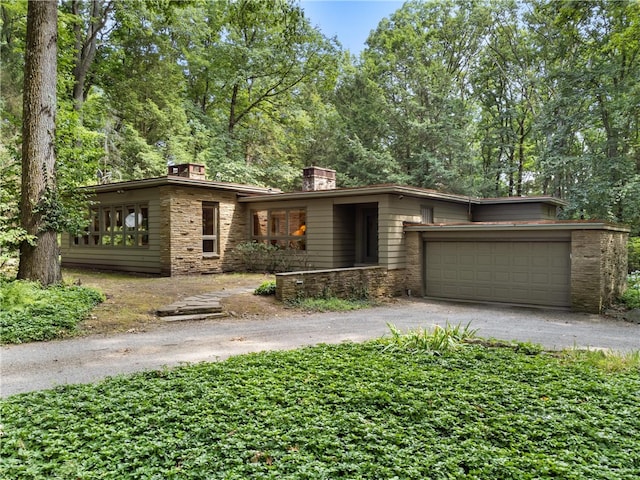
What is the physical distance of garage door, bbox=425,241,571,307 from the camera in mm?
10109

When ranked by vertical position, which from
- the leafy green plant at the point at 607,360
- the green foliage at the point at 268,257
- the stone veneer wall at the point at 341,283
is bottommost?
the leafy green plant at the point at 607,360

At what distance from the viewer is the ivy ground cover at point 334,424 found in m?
2.68

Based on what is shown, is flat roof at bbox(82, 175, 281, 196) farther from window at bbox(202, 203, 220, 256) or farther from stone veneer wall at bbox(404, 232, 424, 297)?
stone veneer wall at bbox(404, 232, 424, 297)

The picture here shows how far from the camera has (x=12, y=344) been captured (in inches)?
237

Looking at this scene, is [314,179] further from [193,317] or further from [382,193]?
[193,317]

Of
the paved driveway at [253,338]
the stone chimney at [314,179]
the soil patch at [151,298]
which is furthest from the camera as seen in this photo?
the stone chimney at [314,179]

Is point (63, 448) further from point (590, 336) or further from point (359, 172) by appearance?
point (359, 172)

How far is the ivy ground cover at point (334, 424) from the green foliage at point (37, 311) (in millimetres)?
2836

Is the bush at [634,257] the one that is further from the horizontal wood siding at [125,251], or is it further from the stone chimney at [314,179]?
the horizontal wood siding at [125,251]

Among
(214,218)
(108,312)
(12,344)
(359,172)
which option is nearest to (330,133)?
(359,172)

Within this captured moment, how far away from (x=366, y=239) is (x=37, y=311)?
975 cm

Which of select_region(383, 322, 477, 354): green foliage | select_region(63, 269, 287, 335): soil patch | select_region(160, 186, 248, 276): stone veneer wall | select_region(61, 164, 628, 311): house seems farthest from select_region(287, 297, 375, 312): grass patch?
select_region(160, 186, 248, 276): stone veneer wall

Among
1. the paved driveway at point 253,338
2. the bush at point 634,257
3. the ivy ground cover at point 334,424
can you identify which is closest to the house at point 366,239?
the paved driveway at point 253,338

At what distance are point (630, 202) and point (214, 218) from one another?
15.7m
